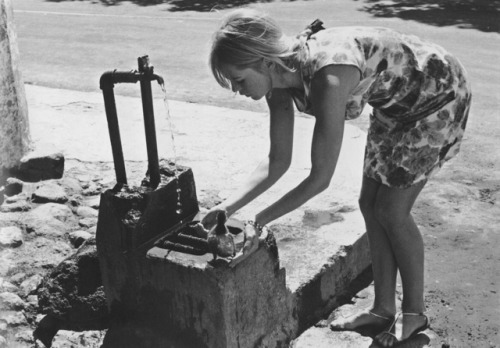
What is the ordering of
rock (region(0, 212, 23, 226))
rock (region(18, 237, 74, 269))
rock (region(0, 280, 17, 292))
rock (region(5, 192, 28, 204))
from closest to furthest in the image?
rock (region(0, 280, 17, 292)), rock (region(18, 237, 74, 269)), rock (region(0, 212, 23, 226)), rock (region(5, 192, 28, 204))

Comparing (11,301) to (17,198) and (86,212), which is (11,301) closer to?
(86,212)

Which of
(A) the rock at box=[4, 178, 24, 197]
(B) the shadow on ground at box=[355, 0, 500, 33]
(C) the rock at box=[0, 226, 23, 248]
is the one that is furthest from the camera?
(B) the shadow on ground at box=[355, 0, 500, 33]

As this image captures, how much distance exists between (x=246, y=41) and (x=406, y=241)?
1.08 meters

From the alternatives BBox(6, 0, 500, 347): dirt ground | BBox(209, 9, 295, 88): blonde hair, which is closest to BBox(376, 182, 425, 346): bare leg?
BBox(6, 0, 500, 347): dirt ground

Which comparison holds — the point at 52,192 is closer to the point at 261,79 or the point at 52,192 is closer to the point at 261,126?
the point at 261,126

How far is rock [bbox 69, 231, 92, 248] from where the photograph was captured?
4.34 metres

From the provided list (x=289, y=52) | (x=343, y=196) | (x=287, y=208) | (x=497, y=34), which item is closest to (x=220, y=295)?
(x=287, y=208)

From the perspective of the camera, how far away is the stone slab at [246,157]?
379 cm

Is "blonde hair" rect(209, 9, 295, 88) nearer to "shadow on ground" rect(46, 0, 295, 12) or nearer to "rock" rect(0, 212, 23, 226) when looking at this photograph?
"rock" rect(0, 212, 23, 226)

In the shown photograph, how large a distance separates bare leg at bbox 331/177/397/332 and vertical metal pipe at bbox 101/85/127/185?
3.22ft

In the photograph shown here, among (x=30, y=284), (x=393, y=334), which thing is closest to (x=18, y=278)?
(x=30, y=284)

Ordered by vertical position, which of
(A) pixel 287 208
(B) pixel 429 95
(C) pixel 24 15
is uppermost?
(B) pixel 429 95

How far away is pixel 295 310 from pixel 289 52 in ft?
4.03

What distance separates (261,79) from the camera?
9.20ft
